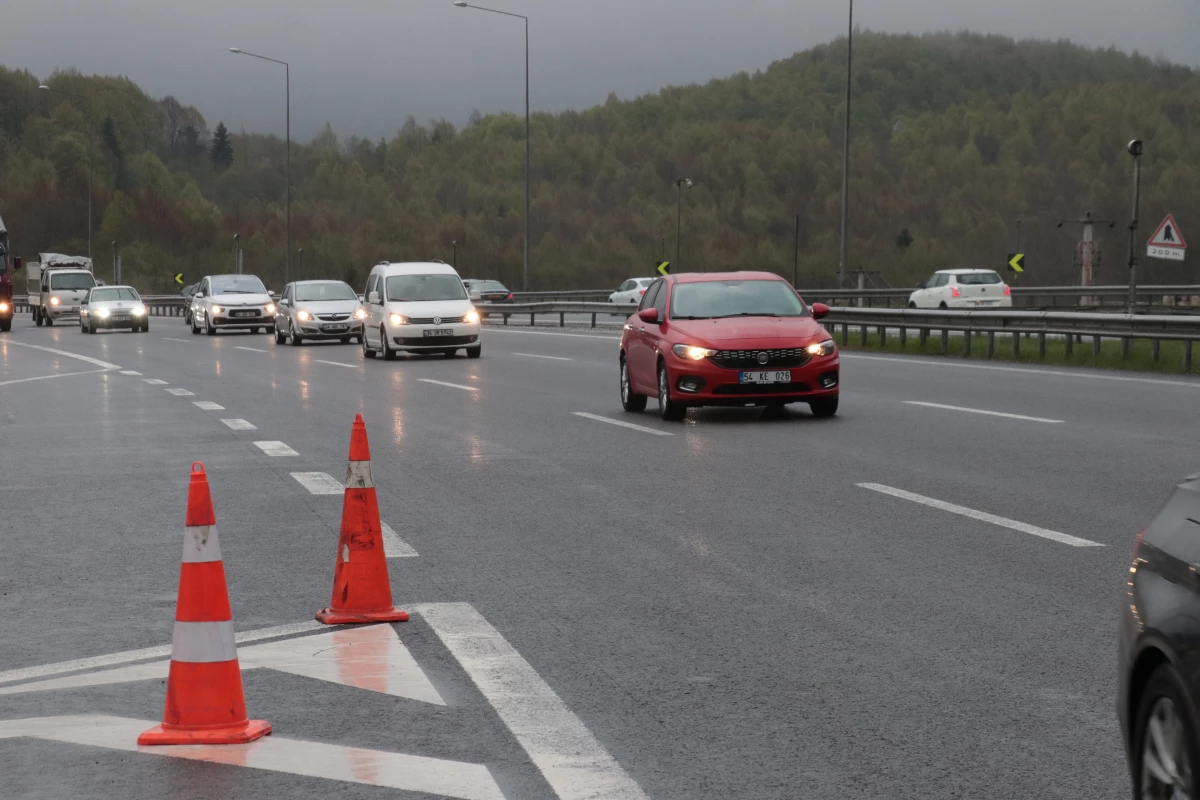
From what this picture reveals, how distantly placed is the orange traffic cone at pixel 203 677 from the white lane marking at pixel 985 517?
5.15 meters

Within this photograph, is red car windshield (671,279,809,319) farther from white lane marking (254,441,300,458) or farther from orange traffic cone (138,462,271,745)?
orange traffic cone (138,462,271,745)

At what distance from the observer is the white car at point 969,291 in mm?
51625

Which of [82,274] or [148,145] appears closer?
[82,274]

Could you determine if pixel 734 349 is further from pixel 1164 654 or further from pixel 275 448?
pixel 1164 654

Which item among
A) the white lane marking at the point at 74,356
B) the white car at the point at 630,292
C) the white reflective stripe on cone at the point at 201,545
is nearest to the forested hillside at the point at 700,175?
the white car at the point at 630,292

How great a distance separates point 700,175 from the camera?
156375mm

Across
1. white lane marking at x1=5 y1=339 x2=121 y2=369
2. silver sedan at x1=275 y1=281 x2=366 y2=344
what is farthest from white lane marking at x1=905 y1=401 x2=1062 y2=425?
silver sedan at x1=275 y1=281 x2=366 y2=344

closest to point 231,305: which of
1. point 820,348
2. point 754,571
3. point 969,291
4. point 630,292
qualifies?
point 969,291

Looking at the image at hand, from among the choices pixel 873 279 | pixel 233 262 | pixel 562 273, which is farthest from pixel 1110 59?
pixel 233 262

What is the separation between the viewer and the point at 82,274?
62125 millimetres

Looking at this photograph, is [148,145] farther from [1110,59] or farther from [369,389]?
[369,389]

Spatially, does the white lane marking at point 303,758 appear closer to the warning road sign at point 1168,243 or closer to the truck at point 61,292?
the warning road sign at point 1168,243

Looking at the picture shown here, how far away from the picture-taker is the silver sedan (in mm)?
39094

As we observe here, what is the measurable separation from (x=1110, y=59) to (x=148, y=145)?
303 feet
